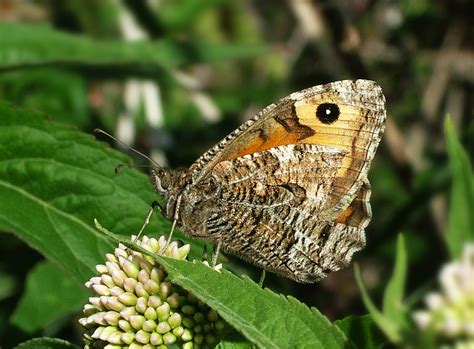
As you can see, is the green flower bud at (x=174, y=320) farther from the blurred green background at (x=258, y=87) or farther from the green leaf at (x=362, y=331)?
the blurred green background at (x=258, y=87)

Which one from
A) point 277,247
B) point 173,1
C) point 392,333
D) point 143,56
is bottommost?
point 277,247

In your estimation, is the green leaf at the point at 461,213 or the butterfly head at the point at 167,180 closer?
the green leaf at the point at 461,213

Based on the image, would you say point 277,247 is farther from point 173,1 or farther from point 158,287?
point 173,1

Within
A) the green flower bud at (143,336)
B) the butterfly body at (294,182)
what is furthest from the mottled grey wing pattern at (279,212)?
the green flower bud at (143,336)

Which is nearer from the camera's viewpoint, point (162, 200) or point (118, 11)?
point (162, 200)

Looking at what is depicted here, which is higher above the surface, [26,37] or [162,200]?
[26,37]

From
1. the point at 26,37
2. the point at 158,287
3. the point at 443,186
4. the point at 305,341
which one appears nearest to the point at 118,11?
the point at 26,37

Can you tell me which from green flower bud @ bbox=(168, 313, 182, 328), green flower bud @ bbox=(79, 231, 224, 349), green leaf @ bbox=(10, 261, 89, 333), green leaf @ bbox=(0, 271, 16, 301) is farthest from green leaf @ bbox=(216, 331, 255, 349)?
Result: green leaf @ bbox=(0, 271, 16, 301)

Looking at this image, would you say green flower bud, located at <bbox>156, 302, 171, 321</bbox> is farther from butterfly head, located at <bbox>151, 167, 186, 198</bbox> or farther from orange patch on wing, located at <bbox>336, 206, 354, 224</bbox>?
orange patch on wing, located at <bbox>336, 206, 354, 224</bbox>
